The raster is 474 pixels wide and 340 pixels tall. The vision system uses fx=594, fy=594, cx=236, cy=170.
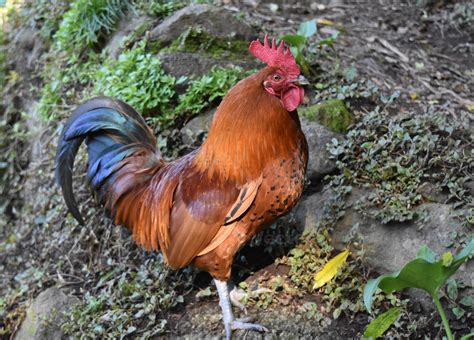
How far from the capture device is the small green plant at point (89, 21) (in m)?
6.37

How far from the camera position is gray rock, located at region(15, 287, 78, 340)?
14.4ft

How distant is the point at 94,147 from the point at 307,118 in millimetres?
1692

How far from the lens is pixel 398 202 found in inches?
162

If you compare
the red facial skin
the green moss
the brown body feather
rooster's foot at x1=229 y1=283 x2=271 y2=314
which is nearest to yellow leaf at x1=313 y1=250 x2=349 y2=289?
rooster's foot at x1=229 y1=283 x2=271 y2=314

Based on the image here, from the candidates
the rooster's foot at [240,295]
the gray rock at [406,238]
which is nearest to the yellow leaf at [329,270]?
the gray rock at [406,238]

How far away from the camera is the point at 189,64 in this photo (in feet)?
17.7

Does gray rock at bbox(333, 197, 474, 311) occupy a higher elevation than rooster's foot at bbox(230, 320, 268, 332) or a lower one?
higher

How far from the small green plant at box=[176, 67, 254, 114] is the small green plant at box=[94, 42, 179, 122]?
0.15 meters

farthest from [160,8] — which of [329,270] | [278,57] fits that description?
[329,270]

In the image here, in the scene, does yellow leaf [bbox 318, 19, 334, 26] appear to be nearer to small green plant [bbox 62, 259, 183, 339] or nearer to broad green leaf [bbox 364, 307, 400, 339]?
small green plant [bbox 62, 259, 183, 339]

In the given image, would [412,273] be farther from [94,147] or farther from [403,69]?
[403,69]

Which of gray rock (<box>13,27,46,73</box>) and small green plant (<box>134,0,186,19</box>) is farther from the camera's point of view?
gray rock (<box>13,27,46,73</box>)

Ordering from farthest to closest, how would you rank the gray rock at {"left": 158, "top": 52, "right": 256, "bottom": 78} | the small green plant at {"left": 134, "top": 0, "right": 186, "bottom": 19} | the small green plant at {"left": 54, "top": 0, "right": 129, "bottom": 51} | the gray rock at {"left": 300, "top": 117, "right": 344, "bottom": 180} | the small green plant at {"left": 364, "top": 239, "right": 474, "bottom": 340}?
the small green plant at {"left": 54, "top": 0, "right": 129, "bottom": 51}
the small green plant at {"left": 134, "top": 0, "right": 186, "bottom": 19}
the gray rock at {"left": 158, "top": 52, "right": 256, "bottom": 78}
the gray rock at {"left": 300, "top": 117, "right": 344, "bottom": 180}
the small green plant at {"left": 364, "top": 239, "right": 474, "bottom": 340}

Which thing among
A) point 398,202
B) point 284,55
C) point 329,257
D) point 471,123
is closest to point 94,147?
point 284,55
